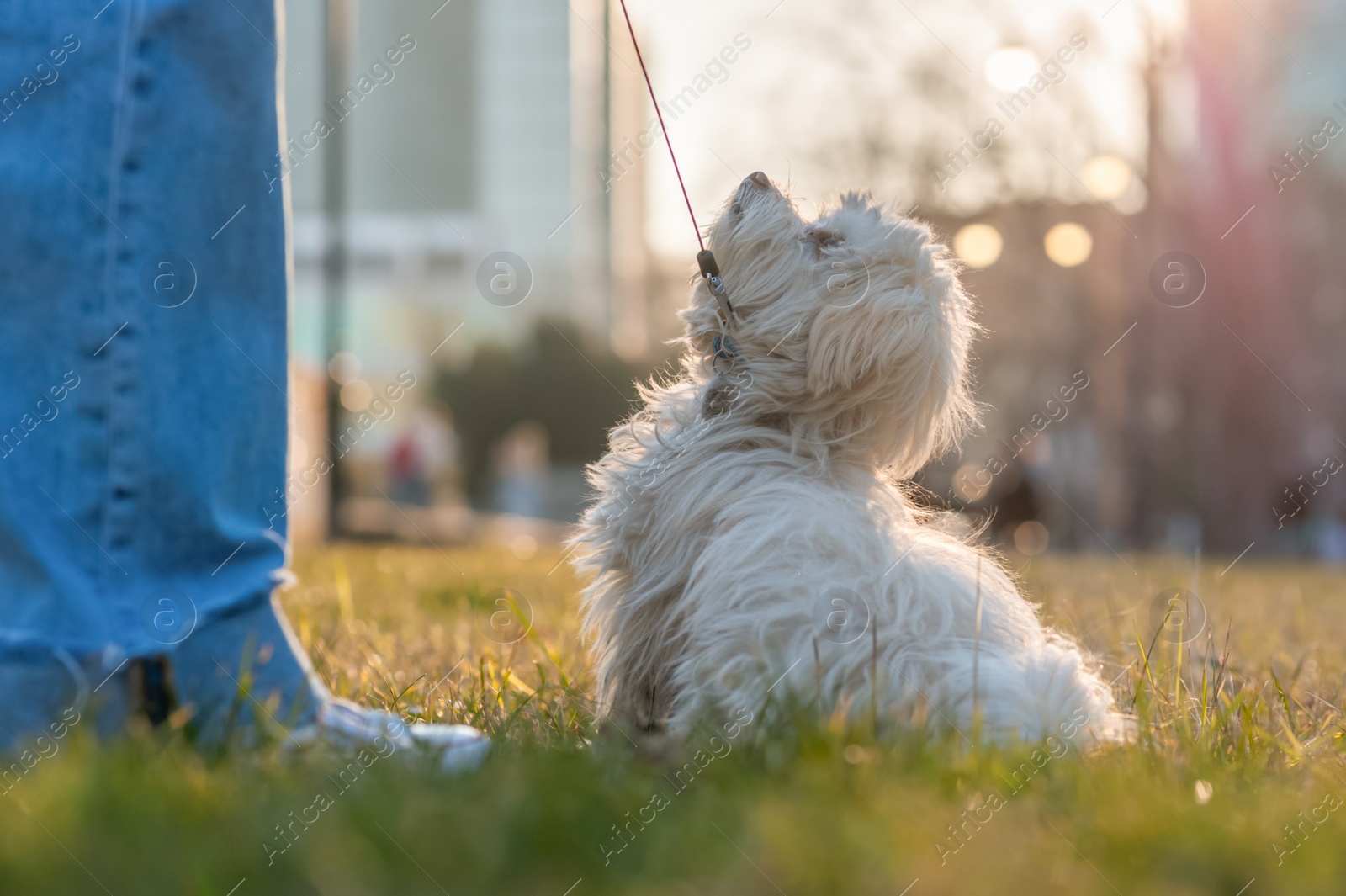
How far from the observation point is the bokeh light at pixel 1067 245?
61.8 ft

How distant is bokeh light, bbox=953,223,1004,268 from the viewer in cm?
1768

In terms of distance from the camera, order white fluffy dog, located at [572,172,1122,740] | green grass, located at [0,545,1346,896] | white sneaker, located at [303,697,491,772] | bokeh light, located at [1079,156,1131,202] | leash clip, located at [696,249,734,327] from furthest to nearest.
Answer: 1. bokeh light, located at [1079,156,1131,202]
2. leash clip, located at [696,249,734,327]
3. white fluffy dog, located at [572,172,1122,740]
4. white sneaker, located at [303,697,491,772]
5. green grass, located at [0,545,1346,896]

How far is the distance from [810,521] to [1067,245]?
18.1 m

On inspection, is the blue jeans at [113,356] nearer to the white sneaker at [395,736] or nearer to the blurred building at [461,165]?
the white sneaker at [395,736]

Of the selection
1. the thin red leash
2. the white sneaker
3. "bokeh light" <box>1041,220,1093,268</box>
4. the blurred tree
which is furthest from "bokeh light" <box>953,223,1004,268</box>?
the blurred tree

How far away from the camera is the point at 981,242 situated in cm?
1828

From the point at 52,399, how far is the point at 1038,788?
5.74 feet

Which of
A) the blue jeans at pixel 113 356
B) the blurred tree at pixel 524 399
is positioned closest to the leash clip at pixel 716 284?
the blue jeans at pixel 113 356

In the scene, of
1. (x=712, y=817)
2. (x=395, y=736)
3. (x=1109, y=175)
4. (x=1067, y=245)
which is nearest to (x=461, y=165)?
(x=1067, y=245)

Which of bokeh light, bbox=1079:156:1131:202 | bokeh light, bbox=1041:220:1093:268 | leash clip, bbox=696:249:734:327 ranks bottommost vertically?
bokeh light, bbox=1041:220:1093:268

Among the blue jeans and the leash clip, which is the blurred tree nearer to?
the leash clip

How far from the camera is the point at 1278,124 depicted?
746 inches

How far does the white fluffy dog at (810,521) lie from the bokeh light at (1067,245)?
56.8ft

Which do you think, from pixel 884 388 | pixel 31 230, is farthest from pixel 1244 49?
pixel 31 230
